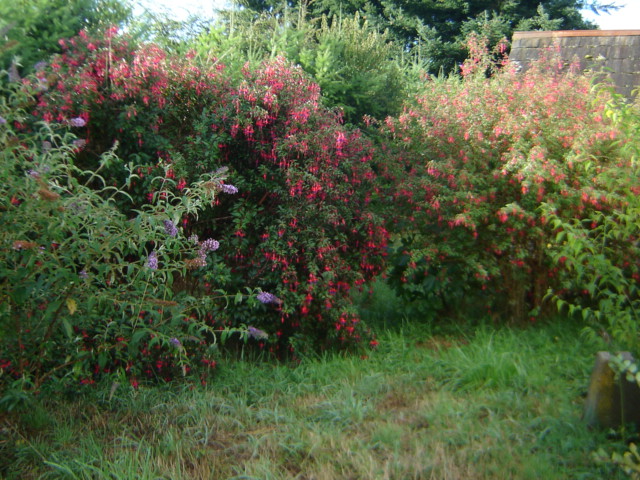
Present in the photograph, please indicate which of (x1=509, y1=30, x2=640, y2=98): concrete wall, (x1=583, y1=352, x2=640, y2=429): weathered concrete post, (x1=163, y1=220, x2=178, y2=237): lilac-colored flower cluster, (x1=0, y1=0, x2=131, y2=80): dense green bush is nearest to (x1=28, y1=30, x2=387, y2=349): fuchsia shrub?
(x1=0, y1=0, x2=131, y2=80): dense green bush

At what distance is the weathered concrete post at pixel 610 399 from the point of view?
3029mm

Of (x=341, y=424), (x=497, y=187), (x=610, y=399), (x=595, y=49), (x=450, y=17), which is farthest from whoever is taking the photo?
(x=450, y=17)

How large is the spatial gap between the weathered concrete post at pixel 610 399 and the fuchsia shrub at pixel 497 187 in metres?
1.63

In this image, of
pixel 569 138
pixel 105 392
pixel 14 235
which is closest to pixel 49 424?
pixel 105 392

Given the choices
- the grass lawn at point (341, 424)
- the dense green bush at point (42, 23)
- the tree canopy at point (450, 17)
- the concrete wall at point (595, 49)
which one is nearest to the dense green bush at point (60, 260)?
the grass lawn at point (341, 424)

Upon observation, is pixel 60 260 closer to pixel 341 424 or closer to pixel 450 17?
pixel 341 424

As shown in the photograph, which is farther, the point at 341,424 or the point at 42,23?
the point at 42,23

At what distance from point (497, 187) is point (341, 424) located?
2.72 meters

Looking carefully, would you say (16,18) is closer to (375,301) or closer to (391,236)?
(391,236)

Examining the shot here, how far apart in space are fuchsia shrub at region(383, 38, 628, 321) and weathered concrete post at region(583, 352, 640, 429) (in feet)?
5.35

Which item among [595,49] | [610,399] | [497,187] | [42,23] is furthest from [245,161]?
[595,49]

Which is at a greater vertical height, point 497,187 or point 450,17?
point 450,17

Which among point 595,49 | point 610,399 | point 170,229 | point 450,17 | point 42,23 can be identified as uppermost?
point 450,17

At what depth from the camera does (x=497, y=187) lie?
5082 mm
